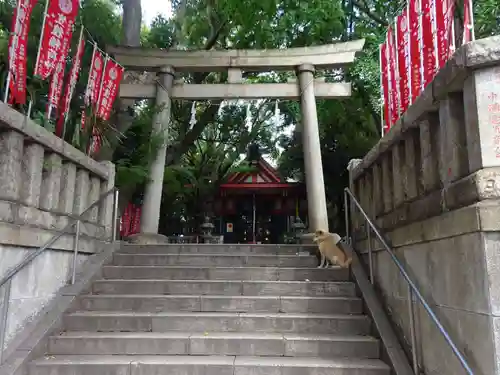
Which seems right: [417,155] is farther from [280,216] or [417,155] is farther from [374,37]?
[280,216]

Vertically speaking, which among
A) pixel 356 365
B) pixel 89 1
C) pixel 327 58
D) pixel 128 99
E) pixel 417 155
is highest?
pixel 89 1

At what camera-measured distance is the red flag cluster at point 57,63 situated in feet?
16.5

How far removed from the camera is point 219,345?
170 inches

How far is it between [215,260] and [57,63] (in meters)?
3.62

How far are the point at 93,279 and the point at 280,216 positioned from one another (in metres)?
9.89

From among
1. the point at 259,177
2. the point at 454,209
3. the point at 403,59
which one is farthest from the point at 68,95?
the point at 259,177

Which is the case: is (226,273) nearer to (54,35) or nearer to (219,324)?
(219,324)

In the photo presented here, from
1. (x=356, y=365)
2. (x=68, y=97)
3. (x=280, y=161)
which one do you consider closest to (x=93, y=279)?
(x=68, y=97)

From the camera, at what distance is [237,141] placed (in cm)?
1736

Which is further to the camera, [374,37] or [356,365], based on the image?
[374,37]

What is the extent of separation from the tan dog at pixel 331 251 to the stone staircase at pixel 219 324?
0.15m

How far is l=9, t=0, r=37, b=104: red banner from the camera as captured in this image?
16.0 feet

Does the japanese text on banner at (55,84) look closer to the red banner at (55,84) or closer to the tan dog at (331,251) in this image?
the red banner at (55,84)

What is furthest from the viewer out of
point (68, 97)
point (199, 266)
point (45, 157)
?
point (68, 97)
